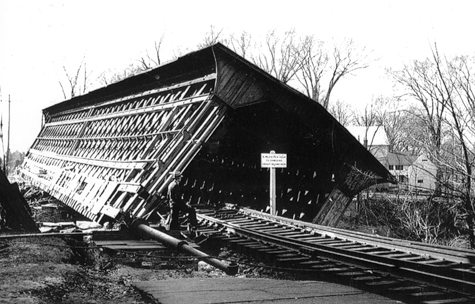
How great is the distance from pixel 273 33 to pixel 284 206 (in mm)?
Answer: 36308

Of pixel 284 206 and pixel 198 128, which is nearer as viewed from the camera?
pixel 198 128

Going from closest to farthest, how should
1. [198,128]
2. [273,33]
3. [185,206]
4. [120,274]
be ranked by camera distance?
[120,274] → [185,206] → [198,128] → [273,33]

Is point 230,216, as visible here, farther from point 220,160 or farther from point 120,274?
point 120,274

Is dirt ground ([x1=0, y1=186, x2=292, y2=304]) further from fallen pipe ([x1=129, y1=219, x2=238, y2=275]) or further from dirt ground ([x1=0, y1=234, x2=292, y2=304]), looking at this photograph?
fallen pipe ([x1=129, y1=219, x2=238, y2=275])

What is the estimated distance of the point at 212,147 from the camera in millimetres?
18344

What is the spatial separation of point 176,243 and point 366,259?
358cm

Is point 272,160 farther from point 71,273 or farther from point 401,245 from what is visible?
point 71,273

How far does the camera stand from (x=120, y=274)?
775 cm

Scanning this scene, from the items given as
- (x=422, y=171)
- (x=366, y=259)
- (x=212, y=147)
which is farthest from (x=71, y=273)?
(x=422, y=171)

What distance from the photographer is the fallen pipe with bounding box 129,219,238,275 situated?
6.91 m

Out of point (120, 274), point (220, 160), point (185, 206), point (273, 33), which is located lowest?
point (120, 274)

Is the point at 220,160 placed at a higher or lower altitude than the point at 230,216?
higher

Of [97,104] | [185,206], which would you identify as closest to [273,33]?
[97,104]

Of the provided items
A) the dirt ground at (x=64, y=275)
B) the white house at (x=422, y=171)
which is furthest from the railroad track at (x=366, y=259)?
the white house at (x=422, y=171)
